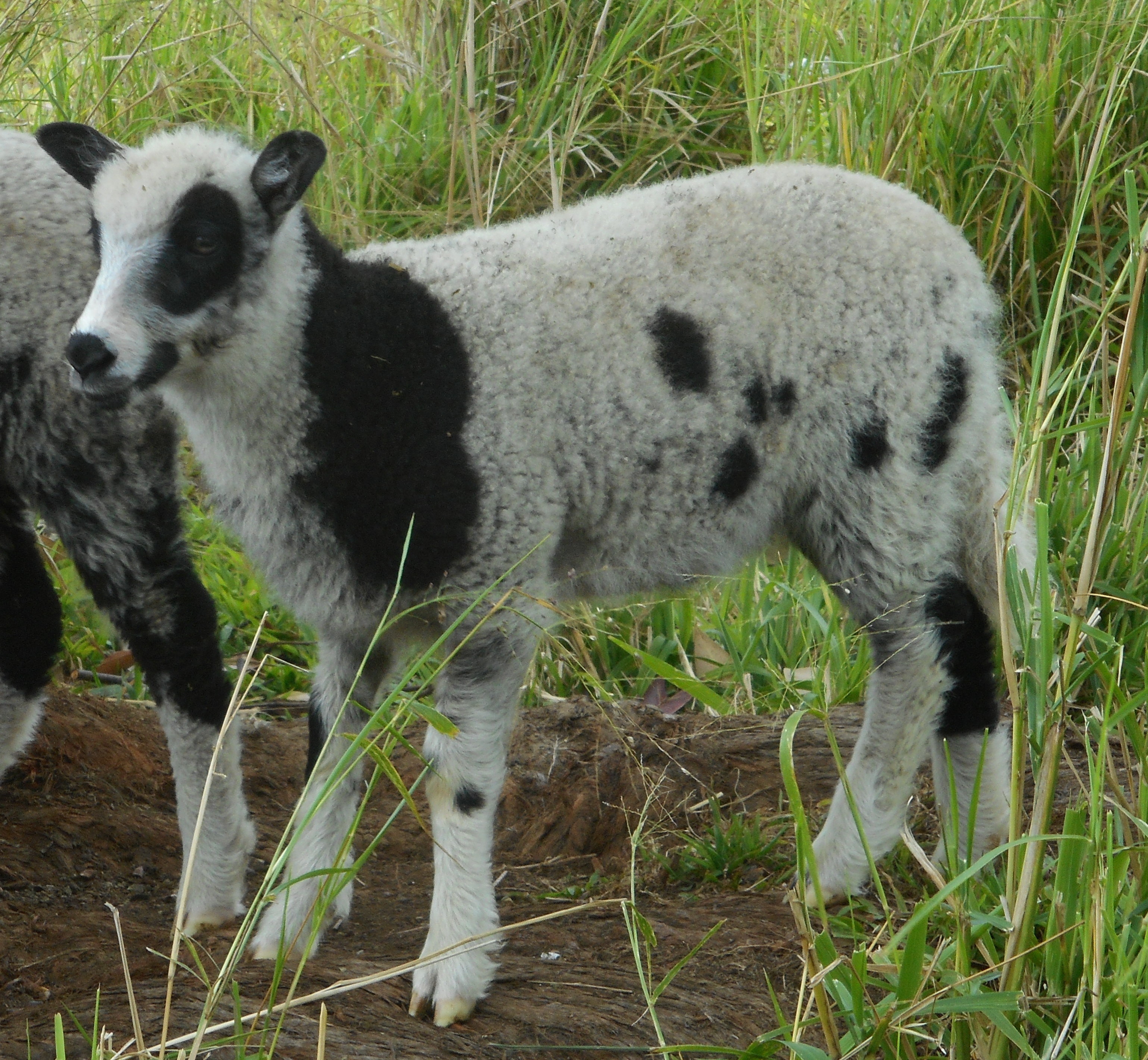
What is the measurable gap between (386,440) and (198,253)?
0.57m

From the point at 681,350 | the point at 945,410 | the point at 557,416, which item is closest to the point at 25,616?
the point at 557,416

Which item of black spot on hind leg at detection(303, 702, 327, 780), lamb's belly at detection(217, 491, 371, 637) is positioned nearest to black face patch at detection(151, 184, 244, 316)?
lamb's belly at detection(217, 491, 371, 637)

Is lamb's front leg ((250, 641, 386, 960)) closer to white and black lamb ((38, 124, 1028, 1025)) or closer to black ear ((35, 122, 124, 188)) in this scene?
white and black lamb ((38, 124, 1028, 1025))

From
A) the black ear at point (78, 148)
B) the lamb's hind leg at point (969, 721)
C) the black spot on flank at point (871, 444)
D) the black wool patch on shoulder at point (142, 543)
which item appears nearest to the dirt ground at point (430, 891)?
the lamb's hind leg at point (969, 721)

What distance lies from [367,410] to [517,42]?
3862 millimetres

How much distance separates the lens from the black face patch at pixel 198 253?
2961 millimetres

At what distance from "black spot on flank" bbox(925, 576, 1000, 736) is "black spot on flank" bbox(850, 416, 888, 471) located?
18.3 inches

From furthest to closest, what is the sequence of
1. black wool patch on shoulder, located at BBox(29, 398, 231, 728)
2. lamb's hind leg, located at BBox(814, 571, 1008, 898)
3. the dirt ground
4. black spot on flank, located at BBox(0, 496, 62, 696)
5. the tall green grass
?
the tall green grass < black spot on flank, located at BBox(0, 496, 62, 696) < lamb's hind leg, located at BBox(814, 571, 1008, 898) < black wool patch on shoulder, located at BBox(29, 398, 231, 728) < the dirt ground

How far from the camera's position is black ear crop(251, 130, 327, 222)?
122 inches

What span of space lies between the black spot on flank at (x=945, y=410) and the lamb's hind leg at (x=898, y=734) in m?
0.35

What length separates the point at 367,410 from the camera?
3.17m

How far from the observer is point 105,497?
351 centimetres

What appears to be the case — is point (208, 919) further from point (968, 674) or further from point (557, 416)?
point (968, 674)

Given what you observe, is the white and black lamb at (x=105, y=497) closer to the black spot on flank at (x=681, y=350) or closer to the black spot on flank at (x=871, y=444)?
the black spot on flank at (x=681, y=350)
